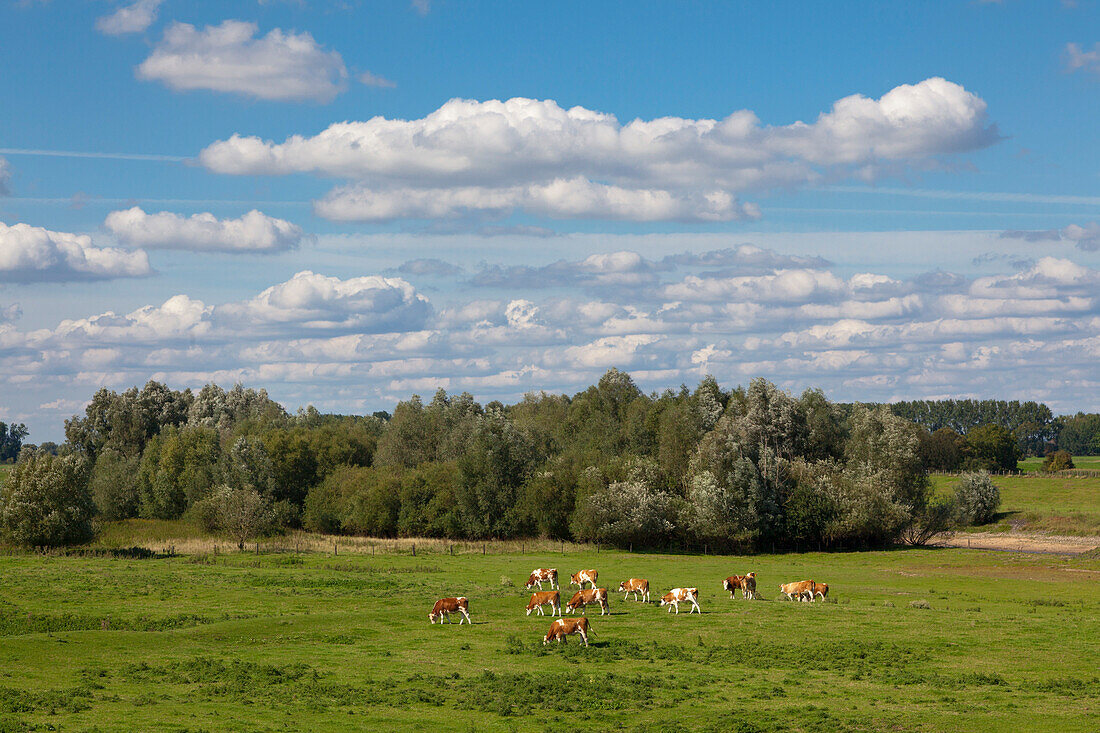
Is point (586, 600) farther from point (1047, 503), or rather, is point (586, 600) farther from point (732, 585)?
point (1047, 503)

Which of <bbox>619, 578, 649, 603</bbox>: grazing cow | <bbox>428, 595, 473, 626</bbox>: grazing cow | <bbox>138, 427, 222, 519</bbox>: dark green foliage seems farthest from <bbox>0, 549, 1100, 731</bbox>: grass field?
<bbox>138, 427, 222, 519</bbox>: dark green foliage

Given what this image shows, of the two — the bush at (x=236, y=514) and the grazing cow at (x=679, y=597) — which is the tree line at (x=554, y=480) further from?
the grazing cow at (x=679, y=597)

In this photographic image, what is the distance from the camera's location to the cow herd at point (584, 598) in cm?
3969

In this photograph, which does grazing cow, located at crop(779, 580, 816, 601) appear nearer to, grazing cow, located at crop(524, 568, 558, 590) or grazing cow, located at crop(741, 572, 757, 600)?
grazing cow, located at crop(741, 572, 757, 600)

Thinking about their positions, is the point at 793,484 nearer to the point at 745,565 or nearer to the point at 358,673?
the point at 745,565

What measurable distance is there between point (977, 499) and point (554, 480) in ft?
215

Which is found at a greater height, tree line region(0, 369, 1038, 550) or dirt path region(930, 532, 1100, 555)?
tree line region(0, 369, 1038, 550)

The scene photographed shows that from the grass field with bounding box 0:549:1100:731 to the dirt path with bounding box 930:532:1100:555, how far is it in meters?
42.9

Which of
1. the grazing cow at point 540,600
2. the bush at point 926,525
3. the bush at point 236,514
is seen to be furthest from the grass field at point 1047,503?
the grazing cow at point 540,600

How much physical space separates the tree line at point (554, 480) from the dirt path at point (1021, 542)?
23.0 feet

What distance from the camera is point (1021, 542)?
111m

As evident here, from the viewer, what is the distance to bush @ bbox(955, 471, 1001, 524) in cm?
12988

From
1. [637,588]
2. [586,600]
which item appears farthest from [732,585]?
[586,600]

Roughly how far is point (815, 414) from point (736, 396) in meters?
9.63
